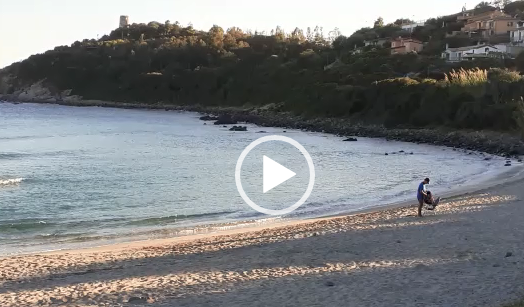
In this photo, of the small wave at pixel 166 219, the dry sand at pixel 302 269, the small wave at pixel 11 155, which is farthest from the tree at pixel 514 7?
the dry sand at pixel 302 269

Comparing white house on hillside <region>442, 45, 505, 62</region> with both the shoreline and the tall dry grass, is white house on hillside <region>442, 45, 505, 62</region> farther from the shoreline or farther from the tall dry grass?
the shoreline

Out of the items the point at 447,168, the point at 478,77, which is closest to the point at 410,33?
the point at 478,77

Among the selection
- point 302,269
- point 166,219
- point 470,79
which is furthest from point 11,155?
point 470,79

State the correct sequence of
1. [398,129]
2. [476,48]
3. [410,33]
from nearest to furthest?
[398,129]
[476,48]
[410,33]

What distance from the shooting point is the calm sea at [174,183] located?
17.0 metres

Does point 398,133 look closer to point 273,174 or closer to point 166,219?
point 273,174

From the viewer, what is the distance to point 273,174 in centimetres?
3278

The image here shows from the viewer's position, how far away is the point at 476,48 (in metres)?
78.4

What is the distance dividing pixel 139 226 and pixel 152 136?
41.4 meters

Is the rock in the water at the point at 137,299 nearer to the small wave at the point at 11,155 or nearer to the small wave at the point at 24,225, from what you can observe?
the small wave at the point at 24,225

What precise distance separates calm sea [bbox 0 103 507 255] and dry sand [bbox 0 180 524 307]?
9.94 feet

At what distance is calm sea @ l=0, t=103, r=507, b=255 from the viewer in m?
17.0

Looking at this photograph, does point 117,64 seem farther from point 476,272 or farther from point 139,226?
point 476,272

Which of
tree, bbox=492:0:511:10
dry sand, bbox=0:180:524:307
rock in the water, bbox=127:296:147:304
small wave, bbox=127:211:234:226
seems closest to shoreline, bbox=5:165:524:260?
dry sand, bbox=0:180:524:307
